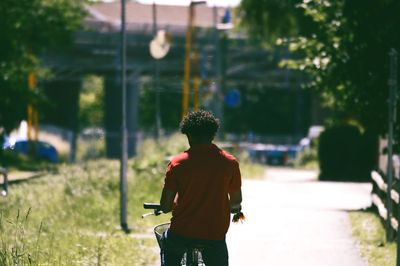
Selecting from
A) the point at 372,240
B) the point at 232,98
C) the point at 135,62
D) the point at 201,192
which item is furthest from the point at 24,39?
the point at 135,62

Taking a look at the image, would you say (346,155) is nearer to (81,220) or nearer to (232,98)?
(232,98)

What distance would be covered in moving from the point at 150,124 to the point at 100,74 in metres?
16.3

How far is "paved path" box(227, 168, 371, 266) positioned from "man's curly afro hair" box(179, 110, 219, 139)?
16.7 ft

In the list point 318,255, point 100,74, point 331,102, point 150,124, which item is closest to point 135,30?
point 100,74

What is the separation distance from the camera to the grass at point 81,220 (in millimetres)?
9867

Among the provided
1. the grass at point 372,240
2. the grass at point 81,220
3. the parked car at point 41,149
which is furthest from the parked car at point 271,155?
the grass at point 372,240

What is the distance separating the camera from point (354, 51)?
54.0 feet

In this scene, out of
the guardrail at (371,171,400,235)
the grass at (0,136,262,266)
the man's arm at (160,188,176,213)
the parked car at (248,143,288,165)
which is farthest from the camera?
the parked car at (248,143,288,165)

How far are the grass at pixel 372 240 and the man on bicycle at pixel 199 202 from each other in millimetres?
5217

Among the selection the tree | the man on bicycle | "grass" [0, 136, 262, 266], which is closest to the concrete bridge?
the tree

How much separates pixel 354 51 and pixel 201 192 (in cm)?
1089

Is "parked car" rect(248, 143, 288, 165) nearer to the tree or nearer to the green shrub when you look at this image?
the tree

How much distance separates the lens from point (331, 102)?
19062 millimetres

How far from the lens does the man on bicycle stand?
601 cm
